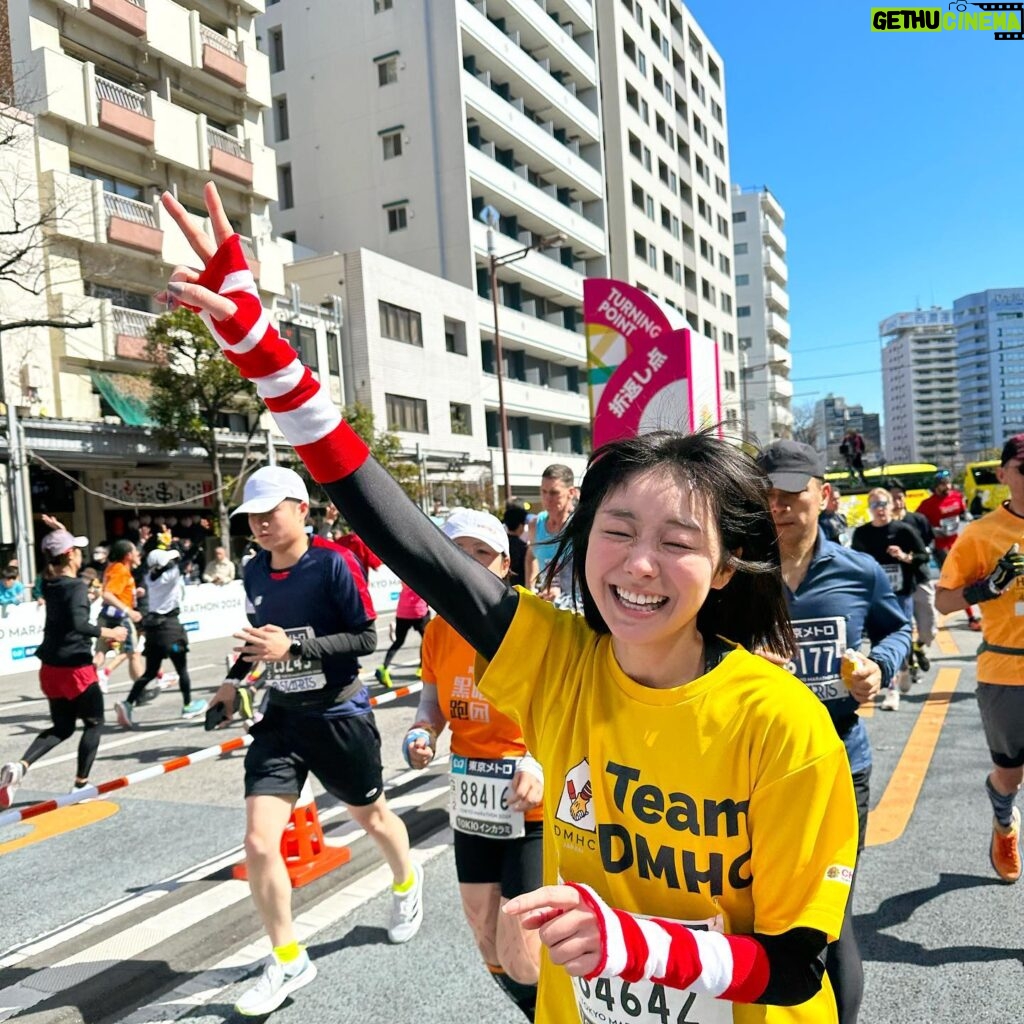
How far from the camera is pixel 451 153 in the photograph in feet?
118

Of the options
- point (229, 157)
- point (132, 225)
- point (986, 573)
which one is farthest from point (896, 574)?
point (229, 157)

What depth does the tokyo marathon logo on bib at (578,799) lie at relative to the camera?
5.36 feet

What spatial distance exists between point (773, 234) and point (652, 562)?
9390 centimetres

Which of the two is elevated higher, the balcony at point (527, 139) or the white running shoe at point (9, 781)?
the balcony at point (527, 139)

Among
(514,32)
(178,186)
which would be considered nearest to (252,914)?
(178,186)

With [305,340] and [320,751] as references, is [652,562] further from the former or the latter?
[305,340]

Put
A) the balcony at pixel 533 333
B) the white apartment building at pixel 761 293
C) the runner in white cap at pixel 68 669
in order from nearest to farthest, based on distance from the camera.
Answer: the runner in white cap at pixel 68 669 < the balcony at pixel 533 333 < the white apartment building at pixel 761 293

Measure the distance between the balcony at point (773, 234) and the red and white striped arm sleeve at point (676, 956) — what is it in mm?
90901

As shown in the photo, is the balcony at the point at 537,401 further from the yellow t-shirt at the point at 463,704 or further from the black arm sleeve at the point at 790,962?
the black arm sleeve at the point at 790,962

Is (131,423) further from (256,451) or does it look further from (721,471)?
(721,471)

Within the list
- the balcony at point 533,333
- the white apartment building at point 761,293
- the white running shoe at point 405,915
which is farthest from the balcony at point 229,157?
the white apartment building at point 761,293

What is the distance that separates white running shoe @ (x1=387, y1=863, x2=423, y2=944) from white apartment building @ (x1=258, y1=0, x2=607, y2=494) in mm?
30255

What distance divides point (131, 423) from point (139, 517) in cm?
287

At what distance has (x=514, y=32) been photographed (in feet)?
137
